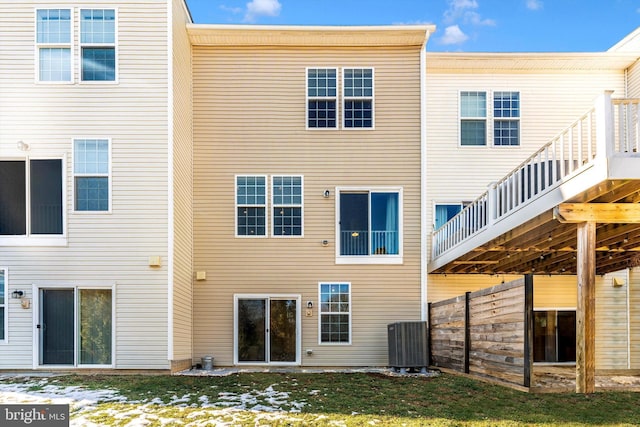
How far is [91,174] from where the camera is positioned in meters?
10.8

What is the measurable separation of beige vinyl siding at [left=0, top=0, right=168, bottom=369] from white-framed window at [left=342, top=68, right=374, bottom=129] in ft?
13.3

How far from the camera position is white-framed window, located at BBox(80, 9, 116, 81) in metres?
11.0

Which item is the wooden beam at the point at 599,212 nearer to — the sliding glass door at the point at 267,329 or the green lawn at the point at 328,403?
the green lawn at the point at 328,403

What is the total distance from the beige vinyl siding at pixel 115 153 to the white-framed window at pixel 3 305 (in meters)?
0.13

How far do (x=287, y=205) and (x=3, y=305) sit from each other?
6.04 meters

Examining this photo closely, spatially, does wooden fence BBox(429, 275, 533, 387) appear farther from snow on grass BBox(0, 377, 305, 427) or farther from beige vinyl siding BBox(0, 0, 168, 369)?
beige vinyl siding BBox(0, 0, 168, 369)

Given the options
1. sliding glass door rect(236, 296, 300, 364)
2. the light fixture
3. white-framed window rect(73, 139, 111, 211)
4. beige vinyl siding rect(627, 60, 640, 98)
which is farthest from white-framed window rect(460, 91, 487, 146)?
the light fixture

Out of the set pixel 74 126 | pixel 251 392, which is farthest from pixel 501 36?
pixel 251 392

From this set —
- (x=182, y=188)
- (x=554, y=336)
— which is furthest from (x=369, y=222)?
(x=554, y=336)

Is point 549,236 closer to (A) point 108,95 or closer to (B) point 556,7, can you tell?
(A) point 108,95

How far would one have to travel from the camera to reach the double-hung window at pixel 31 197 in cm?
1080

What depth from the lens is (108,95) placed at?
1102 centimetres

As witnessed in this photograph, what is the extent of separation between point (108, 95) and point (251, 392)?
654 centimetres

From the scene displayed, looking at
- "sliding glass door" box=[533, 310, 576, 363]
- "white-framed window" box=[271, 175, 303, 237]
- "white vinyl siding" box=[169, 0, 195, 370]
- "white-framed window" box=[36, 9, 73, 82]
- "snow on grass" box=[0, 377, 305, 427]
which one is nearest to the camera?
"snow on grass" box=[0, 377, 305, 427]
